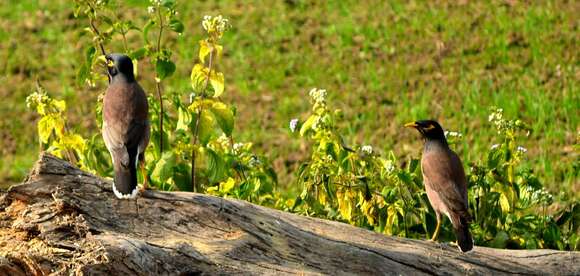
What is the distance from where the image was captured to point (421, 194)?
637 centimetres

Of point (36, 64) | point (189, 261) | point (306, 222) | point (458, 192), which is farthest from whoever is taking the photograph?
point (36, 64)

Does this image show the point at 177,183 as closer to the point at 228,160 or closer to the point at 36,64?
the point at 228,160

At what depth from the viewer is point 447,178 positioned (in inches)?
234

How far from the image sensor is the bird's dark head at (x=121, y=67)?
539cm

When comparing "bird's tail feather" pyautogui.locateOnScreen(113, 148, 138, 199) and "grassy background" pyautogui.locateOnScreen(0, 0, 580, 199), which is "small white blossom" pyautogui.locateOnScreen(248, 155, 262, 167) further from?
"grassy background" pyautogui.locateOnScreen(0, 0, 580, 199)

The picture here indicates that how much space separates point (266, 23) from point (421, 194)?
5.28 meters

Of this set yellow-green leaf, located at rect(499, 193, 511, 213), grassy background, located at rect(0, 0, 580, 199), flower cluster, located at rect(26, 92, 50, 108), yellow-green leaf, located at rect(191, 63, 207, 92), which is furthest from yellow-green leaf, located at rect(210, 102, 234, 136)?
grassy background, located at rect(0, 0, 580, 199)

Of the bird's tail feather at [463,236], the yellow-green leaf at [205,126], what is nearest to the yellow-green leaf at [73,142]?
the yellow-green leaf at [205,126]

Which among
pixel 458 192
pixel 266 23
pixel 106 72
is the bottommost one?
pixel 458 192

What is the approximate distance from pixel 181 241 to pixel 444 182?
69.8 inches

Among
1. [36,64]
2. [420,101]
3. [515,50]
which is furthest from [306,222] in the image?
[36,64]

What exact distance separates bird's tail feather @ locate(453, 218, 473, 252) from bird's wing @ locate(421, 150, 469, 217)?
7 cm

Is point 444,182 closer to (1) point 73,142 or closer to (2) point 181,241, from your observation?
(2) point 181,241

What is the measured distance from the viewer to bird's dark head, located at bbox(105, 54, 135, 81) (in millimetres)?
5387
